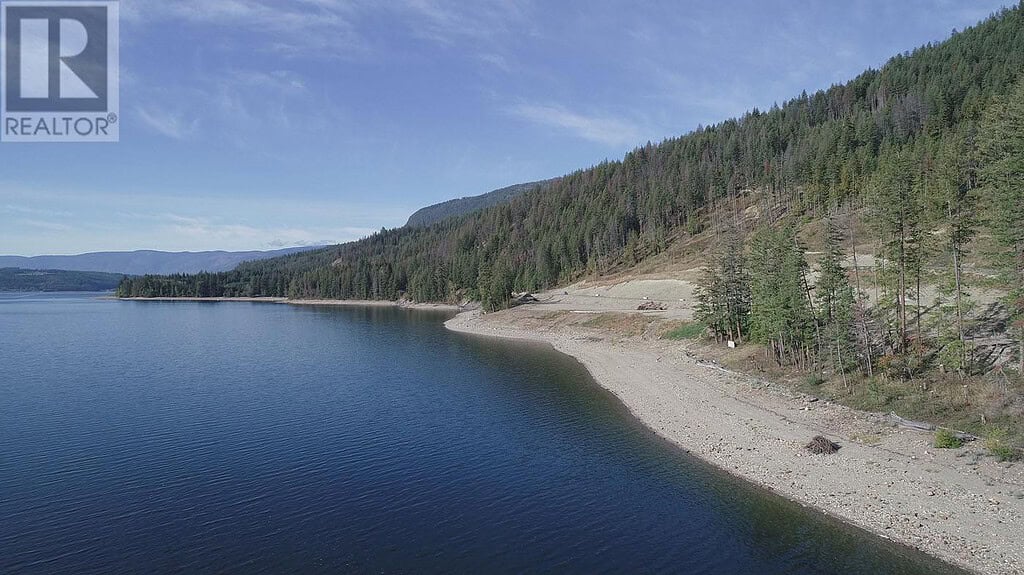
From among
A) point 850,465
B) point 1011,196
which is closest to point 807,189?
point 1011,196

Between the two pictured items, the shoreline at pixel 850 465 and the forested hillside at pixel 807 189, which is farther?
the forested hillside at pixel 807 189

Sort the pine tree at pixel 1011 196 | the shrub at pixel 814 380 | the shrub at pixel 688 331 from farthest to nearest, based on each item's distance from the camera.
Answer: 1. the shrub at pixel 688 331
2. the shrub at pixel 814 380
3. the pine tree at pixel 1011 196

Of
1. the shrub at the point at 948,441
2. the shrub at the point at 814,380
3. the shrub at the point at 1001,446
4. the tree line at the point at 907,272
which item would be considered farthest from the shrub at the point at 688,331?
the shrub at the point at 1001,446

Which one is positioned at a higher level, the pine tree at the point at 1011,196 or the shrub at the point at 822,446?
the pine tree at the point at 1011,196

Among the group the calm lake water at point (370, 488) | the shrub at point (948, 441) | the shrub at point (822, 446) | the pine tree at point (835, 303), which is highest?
the pine tree at point (835, 303)

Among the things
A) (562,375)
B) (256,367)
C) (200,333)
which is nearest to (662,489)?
(562,375)

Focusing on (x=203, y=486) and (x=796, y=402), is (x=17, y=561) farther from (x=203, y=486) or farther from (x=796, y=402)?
(x=796, y=402)

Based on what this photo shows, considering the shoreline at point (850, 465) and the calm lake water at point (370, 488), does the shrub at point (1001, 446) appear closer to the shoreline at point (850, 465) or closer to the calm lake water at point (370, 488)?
the shoreline at point (850, 465)
